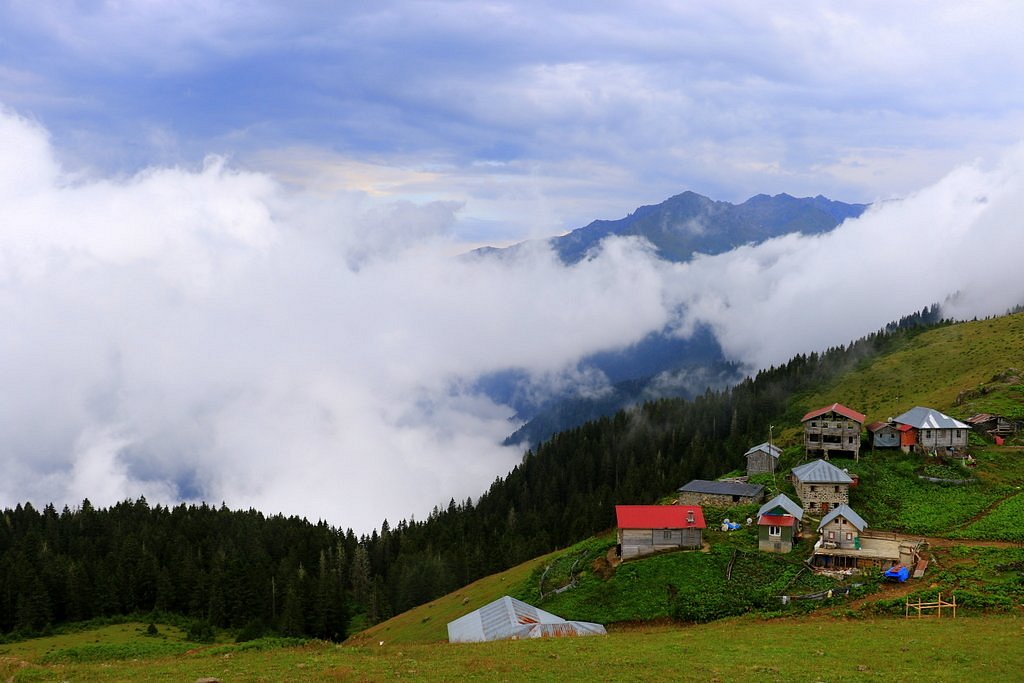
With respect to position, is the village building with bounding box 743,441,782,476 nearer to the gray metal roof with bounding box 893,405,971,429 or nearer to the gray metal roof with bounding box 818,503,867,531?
the gray metal roof with bounding box 893,405,971,429

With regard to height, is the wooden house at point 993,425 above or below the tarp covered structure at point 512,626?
above

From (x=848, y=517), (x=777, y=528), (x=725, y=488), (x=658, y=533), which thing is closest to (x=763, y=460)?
(x=725, y=488)

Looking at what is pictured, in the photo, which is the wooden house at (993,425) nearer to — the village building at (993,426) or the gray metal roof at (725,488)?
the village building at (993,426)

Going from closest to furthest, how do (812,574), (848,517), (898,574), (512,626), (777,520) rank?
(512,626), (898,574), (812,574), (848,517), (777,520)

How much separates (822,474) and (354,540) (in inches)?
3810

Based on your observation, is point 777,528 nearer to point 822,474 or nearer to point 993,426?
point 822,474

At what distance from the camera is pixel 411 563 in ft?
376

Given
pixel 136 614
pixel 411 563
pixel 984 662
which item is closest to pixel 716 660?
pixel 984 662

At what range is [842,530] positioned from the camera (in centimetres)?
6241

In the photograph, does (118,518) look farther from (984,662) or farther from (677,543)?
(984,662)

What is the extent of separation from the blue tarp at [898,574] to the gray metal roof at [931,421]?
38.9 m

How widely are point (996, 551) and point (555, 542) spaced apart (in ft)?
237

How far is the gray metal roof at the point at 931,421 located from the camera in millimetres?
87312

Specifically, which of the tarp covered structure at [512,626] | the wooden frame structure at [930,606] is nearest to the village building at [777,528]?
the wooden frame structure at [930,606]
